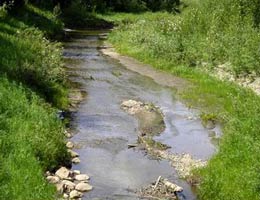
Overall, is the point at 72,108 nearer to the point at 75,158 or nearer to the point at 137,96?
the point at 137,96

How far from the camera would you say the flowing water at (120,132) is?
1334cm

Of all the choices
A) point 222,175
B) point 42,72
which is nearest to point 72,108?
point 42,72

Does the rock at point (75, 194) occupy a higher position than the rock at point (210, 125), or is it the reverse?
the rock at point (75, 194)

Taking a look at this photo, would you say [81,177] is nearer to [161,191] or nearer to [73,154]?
[73,154]

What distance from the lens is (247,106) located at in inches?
671

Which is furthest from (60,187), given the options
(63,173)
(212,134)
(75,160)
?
(212,134)

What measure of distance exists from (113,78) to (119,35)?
43.4 ft

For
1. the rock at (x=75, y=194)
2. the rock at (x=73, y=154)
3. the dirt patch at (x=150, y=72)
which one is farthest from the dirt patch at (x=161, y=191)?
the dirt patch at (x=150, y=72)

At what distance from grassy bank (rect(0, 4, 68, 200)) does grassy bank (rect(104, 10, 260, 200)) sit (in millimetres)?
3770

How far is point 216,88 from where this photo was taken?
77.9 ft

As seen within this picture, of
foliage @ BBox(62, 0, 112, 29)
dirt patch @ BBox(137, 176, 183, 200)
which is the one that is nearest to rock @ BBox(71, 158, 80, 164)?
dirt patch @ BBox(137, 176, 183, 200)

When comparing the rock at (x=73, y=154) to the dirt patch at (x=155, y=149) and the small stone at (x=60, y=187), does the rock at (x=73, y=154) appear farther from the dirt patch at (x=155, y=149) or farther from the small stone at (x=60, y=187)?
the small stone at (x=60, y=187)

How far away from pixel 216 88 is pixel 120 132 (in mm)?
7749

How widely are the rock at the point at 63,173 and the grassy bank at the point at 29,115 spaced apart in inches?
11.0
